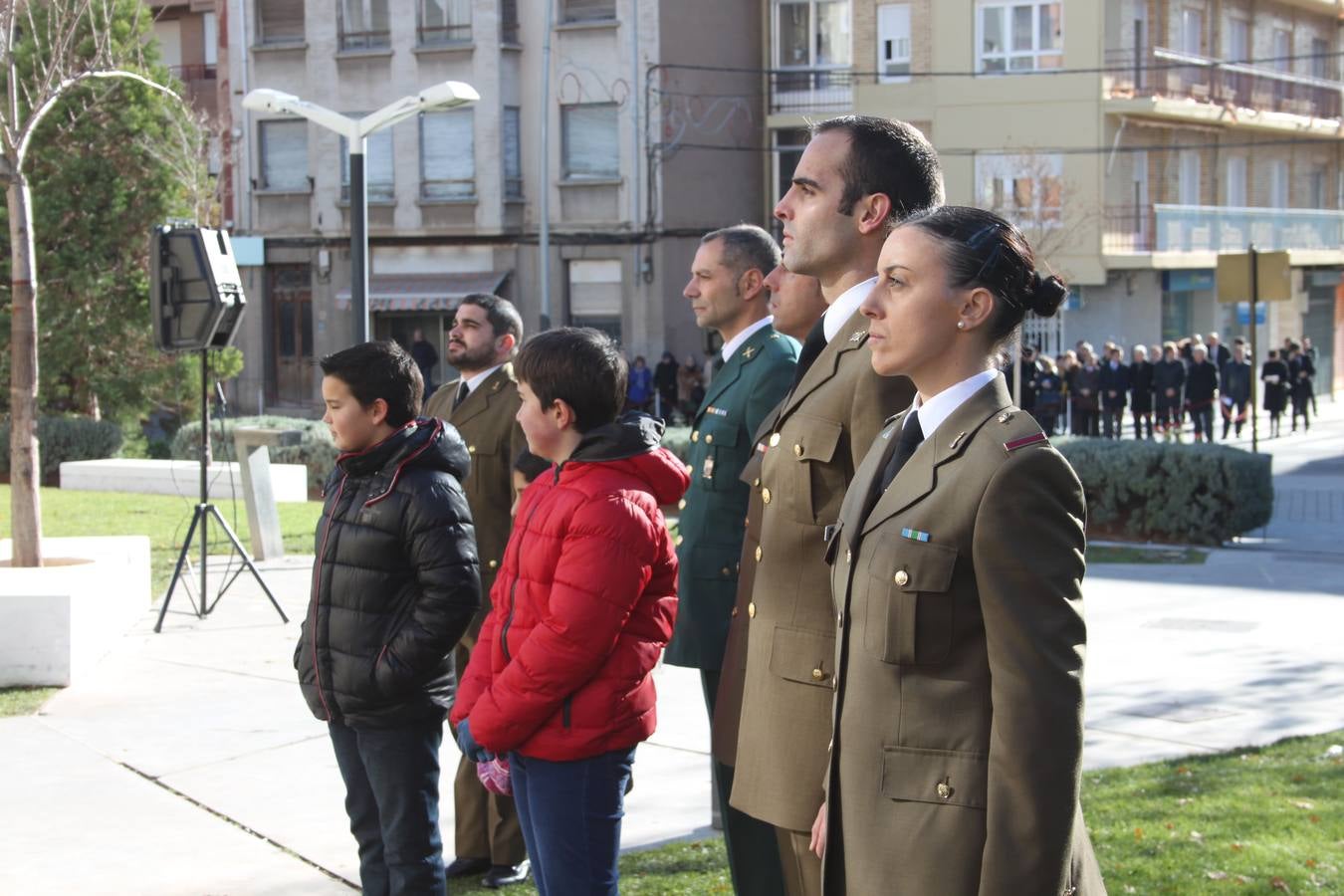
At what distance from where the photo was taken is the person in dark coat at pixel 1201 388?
98.8 feet

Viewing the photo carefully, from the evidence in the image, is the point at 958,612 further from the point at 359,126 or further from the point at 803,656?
Answer: the point at 359,126

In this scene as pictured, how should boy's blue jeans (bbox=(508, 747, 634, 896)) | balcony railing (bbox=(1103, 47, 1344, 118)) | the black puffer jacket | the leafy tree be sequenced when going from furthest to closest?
balcony railing (bbox=(1103, 47, 1344, 118)), the leafy tree, the black puffer jacket, boy's blue jeans (bbox=(508, 747, 634, 896))

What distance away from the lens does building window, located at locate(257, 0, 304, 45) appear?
4094cm

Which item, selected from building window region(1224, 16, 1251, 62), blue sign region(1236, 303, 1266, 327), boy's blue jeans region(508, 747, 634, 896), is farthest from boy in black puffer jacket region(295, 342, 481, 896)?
building window region(1224, 16, 1251, 62)

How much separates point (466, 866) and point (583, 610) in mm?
2080

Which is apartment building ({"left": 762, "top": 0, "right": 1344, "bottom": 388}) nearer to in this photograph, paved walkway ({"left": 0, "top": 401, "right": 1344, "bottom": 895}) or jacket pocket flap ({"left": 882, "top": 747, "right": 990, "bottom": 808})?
paved walkway ({"left": 0, "top": 401, "right": 1344, "bottom": 895})

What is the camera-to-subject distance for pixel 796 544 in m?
3.65

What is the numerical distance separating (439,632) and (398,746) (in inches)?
13.9

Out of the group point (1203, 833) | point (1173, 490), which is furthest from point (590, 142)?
point (1203, 833)

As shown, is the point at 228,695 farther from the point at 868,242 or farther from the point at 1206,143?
the point at 1206,143

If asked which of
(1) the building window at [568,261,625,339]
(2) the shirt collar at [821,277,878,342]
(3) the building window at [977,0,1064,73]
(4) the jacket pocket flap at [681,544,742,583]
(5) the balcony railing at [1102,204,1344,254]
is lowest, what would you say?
(4) the jacket pocket flap at [681,544,742,583]

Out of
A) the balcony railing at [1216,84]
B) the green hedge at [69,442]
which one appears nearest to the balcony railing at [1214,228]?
the balcony railing at [1216,84]

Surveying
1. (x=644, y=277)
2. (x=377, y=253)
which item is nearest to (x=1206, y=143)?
(x=644, y=277)

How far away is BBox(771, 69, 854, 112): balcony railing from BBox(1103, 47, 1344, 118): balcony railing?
6.10 m
